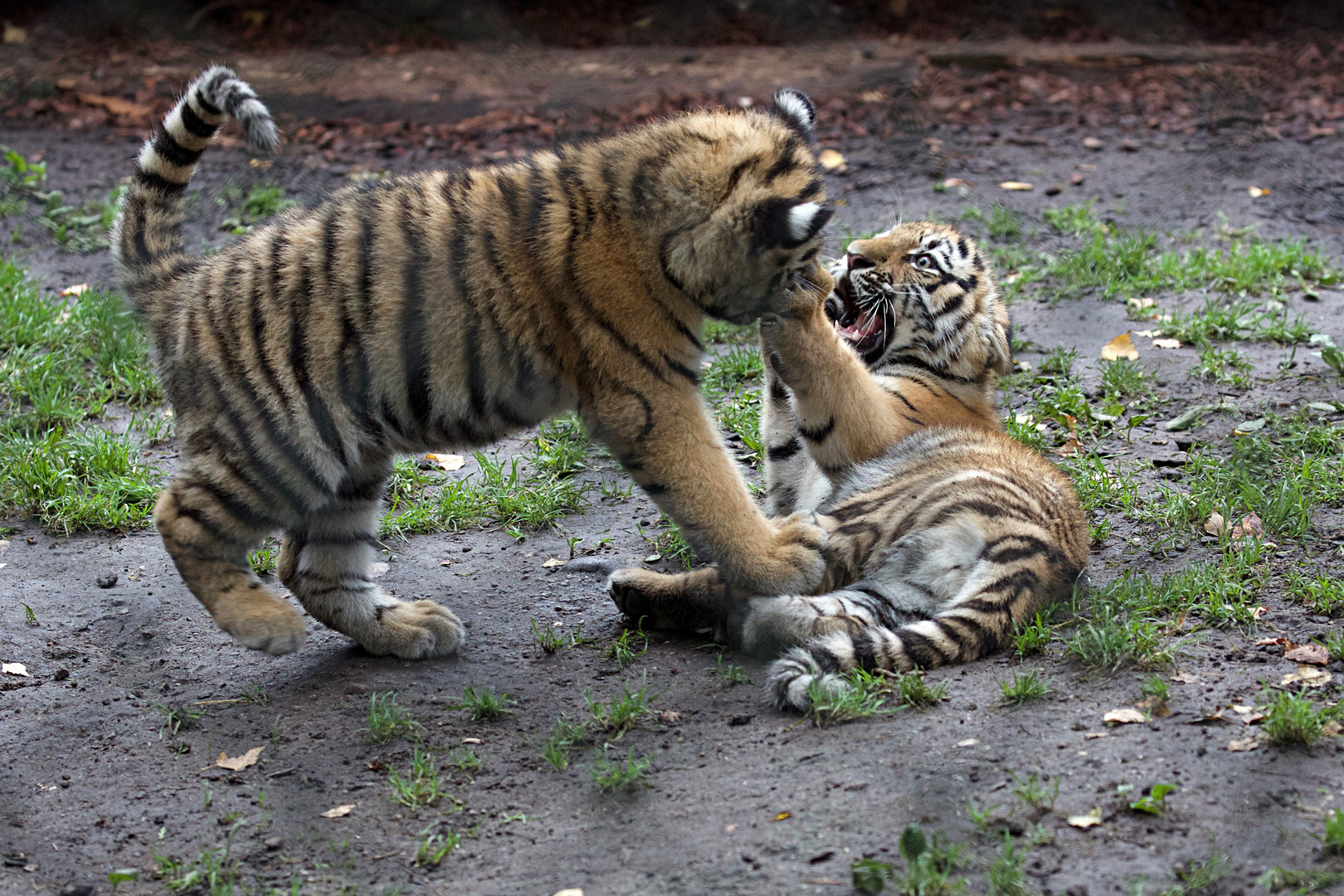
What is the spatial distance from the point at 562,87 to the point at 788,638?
5.07m

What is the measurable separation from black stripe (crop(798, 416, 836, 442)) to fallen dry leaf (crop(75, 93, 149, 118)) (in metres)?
5.38

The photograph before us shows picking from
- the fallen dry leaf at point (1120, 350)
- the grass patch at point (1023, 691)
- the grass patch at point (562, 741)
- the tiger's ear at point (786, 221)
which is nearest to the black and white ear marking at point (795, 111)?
the tiger's ear at point (786, 221)

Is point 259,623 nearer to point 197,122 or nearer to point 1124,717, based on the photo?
point 197,122

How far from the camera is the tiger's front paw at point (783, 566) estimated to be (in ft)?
8.69

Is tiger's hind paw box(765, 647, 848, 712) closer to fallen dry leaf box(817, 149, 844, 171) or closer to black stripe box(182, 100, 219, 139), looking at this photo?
black stripe box(182, 100, 219, 139)

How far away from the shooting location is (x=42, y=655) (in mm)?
2855

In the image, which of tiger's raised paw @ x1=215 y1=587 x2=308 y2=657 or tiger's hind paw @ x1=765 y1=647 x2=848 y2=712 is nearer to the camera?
tiger's hind paw @ x1=765 y1=647 x2=848 y2=712

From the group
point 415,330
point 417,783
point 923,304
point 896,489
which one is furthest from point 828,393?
point 417,783

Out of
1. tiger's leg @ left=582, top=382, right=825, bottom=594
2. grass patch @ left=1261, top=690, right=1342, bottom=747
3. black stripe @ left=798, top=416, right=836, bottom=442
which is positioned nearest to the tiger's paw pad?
tiger's leg @ left=582, top=382, right=825, bottom=594

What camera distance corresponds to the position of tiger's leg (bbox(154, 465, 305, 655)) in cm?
258

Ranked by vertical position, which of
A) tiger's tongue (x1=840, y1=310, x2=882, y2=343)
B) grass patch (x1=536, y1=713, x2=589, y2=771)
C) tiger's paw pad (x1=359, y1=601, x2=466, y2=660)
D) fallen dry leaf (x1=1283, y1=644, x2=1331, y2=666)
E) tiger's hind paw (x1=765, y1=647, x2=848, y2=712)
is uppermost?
tiger's tongue (x1=840, y1=310, x2=882, y2=343)

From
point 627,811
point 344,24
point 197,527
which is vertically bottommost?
Result: point 627,811

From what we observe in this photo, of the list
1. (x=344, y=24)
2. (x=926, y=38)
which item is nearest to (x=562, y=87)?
(x=344, y=24)

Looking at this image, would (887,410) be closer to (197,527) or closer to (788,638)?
(788,638)
